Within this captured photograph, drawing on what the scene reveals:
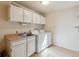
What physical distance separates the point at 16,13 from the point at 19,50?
654 mm

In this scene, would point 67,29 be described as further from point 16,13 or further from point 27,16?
point 16,13

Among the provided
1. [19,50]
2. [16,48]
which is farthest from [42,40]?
[16,48]

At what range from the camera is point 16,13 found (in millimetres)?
1754

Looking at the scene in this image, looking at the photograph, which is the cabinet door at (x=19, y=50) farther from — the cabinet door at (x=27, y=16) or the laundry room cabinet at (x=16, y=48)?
the cabinet door at (x=27, y=16)

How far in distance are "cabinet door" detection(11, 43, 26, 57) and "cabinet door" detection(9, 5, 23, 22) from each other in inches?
18.7

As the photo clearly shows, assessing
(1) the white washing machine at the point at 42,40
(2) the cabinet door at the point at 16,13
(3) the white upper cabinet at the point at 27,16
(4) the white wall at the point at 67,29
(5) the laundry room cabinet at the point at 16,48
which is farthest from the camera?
(4) the white wall at the point at 67,29

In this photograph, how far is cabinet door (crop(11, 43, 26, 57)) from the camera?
5.06 feet

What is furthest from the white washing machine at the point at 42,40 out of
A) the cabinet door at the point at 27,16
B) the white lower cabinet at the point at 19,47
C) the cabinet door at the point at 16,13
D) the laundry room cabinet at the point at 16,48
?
the cabinet door at the point at 16,13

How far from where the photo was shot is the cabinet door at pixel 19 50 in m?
1.54

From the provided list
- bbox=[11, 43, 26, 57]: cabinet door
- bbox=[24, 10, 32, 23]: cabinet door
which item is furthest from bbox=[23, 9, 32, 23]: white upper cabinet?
bbox=[11, 43, 26, 57]: cabinet door

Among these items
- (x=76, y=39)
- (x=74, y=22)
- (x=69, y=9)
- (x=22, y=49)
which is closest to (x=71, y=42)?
(x=76, y=39)

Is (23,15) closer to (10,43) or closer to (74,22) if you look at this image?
(10,43)

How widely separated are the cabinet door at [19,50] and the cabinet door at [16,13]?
0.47m

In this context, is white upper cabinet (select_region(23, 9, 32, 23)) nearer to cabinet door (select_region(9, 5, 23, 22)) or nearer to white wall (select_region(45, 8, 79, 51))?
cabinet door (select_region(9, 5, 23, 22))
